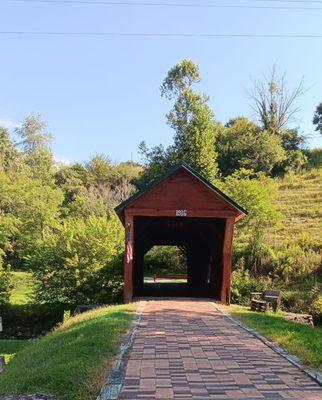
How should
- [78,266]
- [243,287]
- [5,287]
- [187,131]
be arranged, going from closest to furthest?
[78,266] < [243,287] < [5,287] < [187,131]

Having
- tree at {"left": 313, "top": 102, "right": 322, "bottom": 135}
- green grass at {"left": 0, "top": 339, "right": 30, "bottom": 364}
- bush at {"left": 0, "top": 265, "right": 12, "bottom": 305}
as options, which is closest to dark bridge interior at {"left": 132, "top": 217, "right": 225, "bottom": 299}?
green grass at {"left": 0, "top": 339, "right": 30, "bottom": 364}

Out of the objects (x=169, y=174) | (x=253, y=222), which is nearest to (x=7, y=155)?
(x=253, y=222)

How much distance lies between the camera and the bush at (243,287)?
18.1 metres

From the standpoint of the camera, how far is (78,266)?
18031mm

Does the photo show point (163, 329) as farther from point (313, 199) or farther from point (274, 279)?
point (313, 199)

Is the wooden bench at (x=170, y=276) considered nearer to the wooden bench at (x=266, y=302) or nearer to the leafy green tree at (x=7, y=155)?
the wooden bench at (x=266, y=302)

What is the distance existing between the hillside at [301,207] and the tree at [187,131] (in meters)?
6.68

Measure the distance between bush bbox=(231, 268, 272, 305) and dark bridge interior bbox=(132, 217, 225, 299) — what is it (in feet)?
2.24

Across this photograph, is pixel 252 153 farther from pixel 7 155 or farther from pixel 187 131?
pixel 7 155

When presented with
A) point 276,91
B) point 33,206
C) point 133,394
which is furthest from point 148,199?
point 276,91

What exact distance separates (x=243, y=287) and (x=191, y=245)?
241 inches

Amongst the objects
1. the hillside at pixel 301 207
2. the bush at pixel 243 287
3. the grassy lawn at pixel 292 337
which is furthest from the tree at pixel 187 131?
the grassy lawn at pixel 292 337

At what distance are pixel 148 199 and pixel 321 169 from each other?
116 ft

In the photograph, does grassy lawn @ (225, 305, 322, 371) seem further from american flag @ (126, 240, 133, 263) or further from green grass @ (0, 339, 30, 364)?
green grass @ (0, 339, 30, 364)
